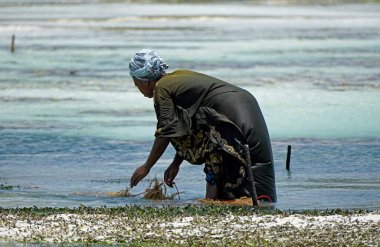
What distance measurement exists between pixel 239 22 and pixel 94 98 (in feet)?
81.1

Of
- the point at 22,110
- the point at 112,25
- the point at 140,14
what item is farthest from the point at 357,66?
the point at 140,14

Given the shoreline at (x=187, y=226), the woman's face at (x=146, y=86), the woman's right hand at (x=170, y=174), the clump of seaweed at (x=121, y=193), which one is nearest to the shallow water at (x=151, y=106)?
the clump of seaweed at (x=121, y=193)

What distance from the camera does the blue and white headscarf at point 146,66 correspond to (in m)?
8.39

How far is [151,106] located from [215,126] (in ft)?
29.5

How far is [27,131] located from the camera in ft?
47.0

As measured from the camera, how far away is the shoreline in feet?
23.3

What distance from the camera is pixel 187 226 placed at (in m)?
7.50

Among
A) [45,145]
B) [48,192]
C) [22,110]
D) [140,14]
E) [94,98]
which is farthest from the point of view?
[140,14]

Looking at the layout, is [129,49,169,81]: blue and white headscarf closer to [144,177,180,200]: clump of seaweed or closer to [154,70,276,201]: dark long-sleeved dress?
[154,70,276,201]: dark long-sleeved dress

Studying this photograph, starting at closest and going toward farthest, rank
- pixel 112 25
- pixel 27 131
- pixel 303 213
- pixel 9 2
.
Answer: pixel 303 213 < pixel 27 131 < pixel 112 25 < pixel 9 2

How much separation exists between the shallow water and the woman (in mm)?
543

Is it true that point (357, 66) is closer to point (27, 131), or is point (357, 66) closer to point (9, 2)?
point (27, 131)

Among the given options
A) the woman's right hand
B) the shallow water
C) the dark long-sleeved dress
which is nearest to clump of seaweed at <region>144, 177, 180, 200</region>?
the shallow water

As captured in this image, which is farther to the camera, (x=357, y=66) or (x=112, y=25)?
(x=112, y=25)
